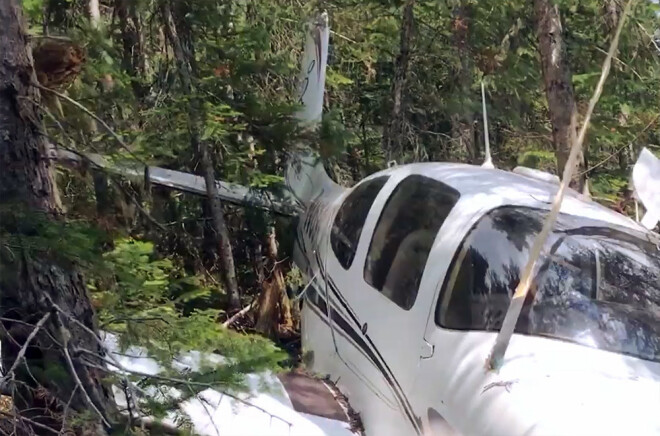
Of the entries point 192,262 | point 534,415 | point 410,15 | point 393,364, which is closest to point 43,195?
point 534,415

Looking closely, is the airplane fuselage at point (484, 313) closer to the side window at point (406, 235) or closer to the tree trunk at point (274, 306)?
the side window at point (406, 235)

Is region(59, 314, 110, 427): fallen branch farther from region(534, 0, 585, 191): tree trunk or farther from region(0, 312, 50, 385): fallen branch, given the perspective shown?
region(534, 0, 585, 191): tree trunk

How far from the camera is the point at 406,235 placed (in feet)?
18.6

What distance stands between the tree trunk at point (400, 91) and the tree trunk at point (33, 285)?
9108 millimetres

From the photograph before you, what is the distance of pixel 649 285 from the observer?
443cm

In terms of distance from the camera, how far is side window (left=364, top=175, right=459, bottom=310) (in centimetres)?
528

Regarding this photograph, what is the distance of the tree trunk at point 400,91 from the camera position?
38.9 feet

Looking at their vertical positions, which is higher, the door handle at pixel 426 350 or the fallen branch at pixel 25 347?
the fallen branch at pixel 25 347

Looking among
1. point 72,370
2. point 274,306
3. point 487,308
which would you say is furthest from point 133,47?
point 72,370

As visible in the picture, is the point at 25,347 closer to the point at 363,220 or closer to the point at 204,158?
the point at 363,220

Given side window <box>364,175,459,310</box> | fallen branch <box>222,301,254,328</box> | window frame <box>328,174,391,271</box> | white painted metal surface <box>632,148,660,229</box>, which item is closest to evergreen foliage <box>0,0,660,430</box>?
fallen branch <box>222,301,254,328</box>

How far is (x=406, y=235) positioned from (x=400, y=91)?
22.6ft

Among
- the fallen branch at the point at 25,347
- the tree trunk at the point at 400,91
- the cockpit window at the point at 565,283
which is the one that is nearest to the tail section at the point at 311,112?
the tree trunk at the point at 400,91

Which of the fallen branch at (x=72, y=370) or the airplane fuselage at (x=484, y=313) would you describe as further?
the airplane fuselage at (x=484, y=313)
